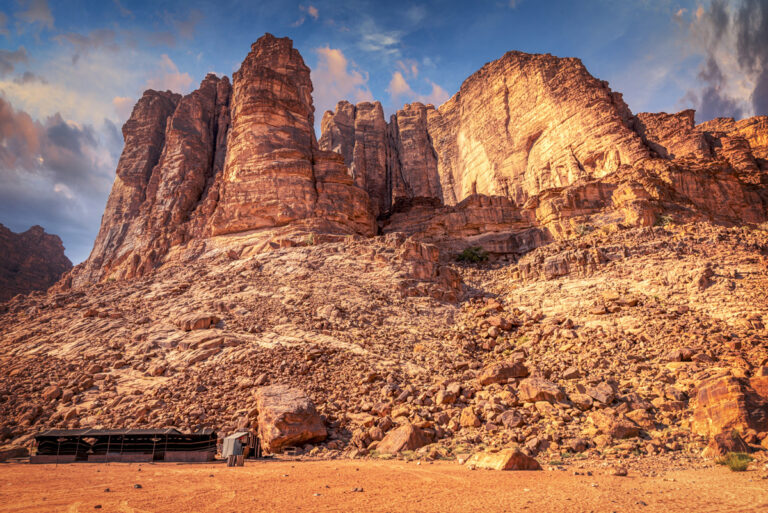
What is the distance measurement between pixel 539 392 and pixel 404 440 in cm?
499

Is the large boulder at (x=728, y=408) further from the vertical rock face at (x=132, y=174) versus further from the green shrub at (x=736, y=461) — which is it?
the vertical rock face at (x=132, y=174)

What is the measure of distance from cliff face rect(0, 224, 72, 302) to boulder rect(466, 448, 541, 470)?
84.7 metres

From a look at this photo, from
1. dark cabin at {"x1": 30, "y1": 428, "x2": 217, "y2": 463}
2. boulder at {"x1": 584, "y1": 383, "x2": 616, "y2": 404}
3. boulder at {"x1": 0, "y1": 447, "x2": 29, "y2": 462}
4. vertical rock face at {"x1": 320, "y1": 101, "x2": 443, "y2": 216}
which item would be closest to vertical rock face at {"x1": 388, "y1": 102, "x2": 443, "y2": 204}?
vertical rock face at {"x1": 320, "y1": 101, "x2": 443, "y2": 216}

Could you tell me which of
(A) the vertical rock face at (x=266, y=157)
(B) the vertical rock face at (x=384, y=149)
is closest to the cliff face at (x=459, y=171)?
(A) the vertical rock face at (x=266, y=157)

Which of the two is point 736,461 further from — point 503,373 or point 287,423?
point 287,423

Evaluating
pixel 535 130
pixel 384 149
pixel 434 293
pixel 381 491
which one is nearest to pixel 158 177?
pixel 384 149

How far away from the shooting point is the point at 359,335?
20.5 meters

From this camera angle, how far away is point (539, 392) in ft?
42.1

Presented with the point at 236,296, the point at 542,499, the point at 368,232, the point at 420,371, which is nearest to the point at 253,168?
the point at 368,232

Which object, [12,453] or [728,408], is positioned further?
[12,453]

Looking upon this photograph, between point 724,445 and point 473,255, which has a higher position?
point 473,255

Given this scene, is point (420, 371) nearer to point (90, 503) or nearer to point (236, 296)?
point (90, 503)

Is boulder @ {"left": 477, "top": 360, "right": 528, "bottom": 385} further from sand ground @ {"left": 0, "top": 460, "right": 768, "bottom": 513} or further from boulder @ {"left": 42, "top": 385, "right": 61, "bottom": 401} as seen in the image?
boulder @ {"left": 42, "top": 385, "right": 61, "bottom": 401}

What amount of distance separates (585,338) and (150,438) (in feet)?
58.5
